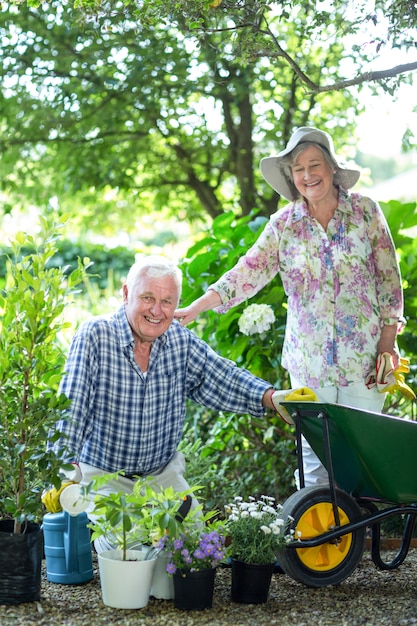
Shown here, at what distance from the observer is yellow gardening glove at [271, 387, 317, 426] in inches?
104

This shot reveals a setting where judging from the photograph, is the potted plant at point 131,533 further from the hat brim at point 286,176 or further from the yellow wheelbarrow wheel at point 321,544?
the hat brim at point 286,176

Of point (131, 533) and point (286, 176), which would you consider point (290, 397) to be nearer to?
point (131, 533)

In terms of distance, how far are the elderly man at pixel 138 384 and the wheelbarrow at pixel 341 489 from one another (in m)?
0.31

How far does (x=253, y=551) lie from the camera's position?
7.92ft

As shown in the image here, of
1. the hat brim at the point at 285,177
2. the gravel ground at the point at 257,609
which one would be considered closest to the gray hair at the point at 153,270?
the hat brim at the point at 285,177

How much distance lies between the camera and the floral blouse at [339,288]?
2760mm

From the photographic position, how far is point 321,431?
8.49 ft

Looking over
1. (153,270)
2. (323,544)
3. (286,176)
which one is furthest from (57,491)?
(286,176)

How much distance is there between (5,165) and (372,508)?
147 inches

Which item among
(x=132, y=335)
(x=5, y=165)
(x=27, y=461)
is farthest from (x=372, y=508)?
(x=5, y=165)

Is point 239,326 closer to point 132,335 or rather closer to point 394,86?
point 132,335

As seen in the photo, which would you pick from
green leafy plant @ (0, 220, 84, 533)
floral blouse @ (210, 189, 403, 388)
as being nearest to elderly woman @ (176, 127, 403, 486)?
floral blouse @ (210, 189, 403, 388)

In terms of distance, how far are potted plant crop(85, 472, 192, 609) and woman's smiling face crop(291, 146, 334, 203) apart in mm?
1094

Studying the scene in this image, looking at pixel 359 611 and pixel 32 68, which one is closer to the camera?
pixel 359 611
